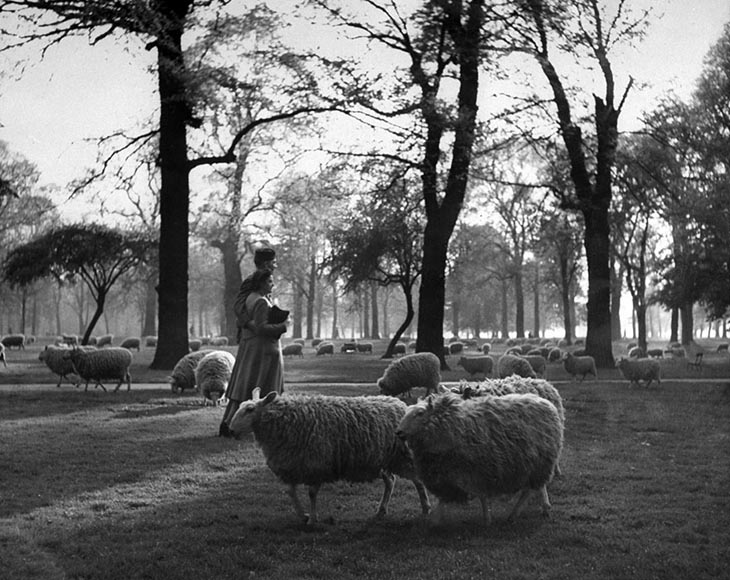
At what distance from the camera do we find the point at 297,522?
8.06 meters

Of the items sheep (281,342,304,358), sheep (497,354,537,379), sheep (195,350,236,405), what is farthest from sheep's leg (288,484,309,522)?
sheep (281,342,304,358)

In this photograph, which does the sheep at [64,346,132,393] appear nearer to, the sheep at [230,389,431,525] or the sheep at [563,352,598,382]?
the sheep at [230,389,431,525]

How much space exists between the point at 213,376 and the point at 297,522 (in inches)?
376

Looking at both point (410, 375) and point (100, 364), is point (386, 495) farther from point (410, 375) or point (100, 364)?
point (100, 364)

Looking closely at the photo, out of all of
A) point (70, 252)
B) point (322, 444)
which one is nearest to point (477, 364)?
point (322, 444)

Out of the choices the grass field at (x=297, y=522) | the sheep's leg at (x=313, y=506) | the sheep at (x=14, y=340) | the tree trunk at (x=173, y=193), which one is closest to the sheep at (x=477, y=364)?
the tree trunk at (x=173, y=193)

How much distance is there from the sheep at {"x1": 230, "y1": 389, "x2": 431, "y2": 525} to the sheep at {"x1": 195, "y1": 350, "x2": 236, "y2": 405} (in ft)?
29.2

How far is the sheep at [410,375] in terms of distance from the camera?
18391mm

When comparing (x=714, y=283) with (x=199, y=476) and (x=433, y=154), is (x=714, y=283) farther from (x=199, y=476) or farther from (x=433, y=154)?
(x=199, y=476)

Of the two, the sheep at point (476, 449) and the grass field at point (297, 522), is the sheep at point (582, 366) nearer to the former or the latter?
the grass field at point (297, 522)

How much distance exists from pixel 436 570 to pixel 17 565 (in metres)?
3.52

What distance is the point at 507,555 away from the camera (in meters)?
6.84

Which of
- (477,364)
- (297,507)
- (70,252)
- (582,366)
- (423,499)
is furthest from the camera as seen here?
(70,252)

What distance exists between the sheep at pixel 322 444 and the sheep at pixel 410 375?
9801 millimetres
